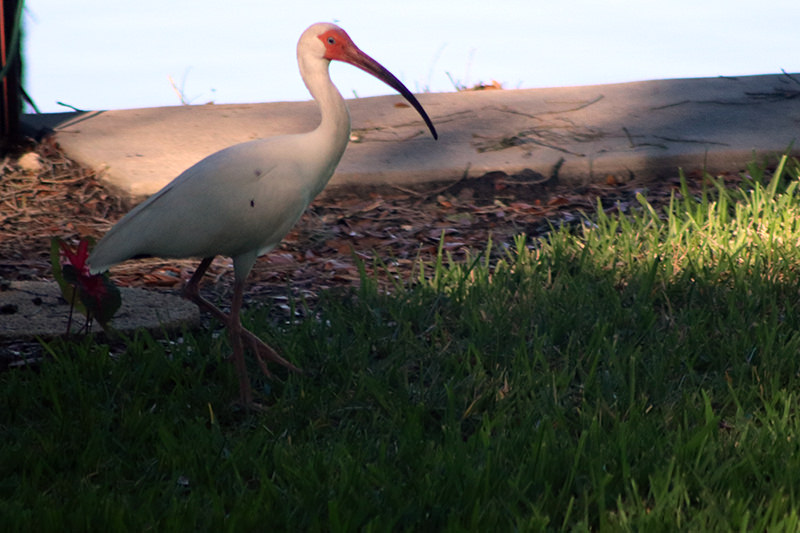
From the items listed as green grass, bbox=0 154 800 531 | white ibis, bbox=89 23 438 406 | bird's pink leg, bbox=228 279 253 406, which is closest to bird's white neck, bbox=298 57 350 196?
white ibis, bbox=89 23 438 406

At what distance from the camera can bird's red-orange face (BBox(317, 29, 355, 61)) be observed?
12.1ft

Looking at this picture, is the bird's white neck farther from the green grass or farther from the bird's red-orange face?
the green grass

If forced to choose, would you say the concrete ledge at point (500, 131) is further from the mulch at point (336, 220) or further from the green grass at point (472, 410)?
the green grass at point (472, 410)

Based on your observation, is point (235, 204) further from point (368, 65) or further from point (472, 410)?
point (472, 410)

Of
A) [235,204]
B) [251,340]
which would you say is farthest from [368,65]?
[251,340]

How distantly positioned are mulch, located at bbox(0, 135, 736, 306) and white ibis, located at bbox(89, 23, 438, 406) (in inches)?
37.4

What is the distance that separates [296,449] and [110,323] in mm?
1409

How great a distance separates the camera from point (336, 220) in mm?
5840

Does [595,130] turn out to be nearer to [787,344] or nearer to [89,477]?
[787,344]

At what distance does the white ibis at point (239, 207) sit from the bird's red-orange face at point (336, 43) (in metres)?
0.16

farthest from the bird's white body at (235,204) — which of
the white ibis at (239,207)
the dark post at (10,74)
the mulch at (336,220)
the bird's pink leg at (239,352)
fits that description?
the dark post at (10,74)

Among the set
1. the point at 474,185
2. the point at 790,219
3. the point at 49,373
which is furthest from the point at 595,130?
the point at 49,373

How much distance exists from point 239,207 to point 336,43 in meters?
0.79

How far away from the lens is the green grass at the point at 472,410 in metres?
2.56
